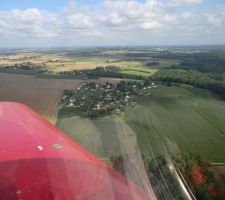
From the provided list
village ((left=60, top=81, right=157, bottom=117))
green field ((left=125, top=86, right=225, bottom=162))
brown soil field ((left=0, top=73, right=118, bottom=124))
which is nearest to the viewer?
green field ((left=125, top=86, right=225, bottom=162))

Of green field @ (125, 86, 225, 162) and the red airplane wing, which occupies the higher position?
the red airplane wing

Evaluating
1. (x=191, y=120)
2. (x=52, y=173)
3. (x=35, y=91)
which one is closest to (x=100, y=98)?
(x=35, y=91)

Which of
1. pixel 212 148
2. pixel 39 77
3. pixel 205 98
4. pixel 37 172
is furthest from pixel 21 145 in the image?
pixel 39 77

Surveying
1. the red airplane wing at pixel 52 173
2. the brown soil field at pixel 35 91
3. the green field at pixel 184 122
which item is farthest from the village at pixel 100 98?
the red airplane wing at pixel 52 173

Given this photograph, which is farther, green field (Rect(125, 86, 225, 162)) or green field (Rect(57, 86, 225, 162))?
green field (Rect(125, 86, 225, 162))

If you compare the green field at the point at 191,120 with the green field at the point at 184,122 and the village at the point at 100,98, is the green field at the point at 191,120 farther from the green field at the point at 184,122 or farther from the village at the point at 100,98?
the village at the point at 100,98

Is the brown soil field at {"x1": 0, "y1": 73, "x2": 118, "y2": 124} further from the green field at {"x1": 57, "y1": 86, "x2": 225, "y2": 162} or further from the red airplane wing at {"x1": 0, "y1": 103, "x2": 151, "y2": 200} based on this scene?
the red airplane wing at {"x1": 0, "y1": 103, "x2": 151, "y2": 200}

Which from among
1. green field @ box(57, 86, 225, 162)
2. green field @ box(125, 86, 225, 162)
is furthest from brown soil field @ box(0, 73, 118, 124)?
green field @ box(125, 86, 225, 162)
